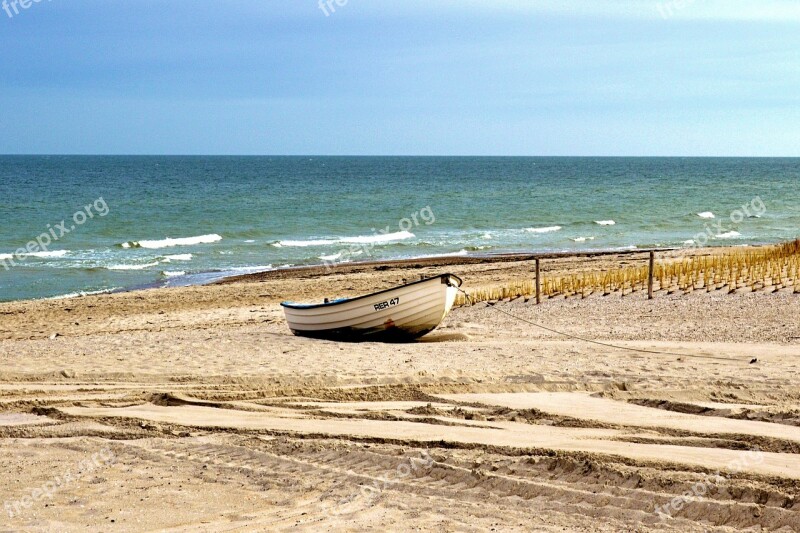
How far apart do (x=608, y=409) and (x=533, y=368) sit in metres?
2.19

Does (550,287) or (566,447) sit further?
(550,287)

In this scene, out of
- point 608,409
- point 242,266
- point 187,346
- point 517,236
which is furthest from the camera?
point 517,236

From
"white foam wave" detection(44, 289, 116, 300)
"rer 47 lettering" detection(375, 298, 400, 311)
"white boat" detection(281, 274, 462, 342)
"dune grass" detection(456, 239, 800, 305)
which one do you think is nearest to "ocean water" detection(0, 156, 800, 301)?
"white foam wave" detection(44, 289, 116, 300)

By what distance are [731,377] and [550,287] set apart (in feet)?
30.7

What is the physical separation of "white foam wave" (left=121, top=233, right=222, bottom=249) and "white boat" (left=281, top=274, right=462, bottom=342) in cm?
2468

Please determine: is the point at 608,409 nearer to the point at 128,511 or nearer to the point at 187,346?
the point at 128,511

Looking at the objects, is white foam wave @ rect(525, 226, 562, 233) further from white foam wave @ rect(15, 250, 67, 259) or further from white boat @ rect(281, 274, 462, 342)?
white boat @ rect(281, 274, 462, 342)

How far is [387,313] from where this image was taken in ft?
44.1

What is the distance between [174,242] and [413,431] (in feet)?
105

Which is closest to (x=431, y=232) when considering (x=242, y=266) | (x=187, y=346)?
(x=242, y=266)

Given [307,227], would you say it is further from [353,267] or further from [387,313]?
[387,313]

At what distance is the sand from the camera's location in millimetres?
6020

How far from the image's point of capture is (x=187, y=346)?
13.1m

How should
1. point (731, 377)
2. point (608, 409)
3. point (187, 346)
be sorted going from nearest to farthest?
point (608, 409), point (731, 377), point (187, 346)
